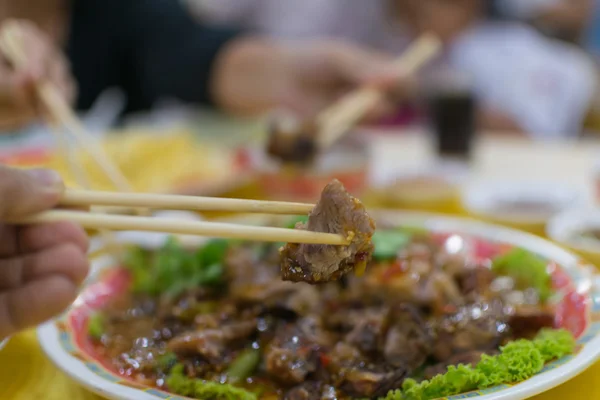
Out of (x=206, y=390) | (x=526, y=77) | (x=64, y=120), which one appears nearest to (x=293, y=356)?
(x=206, y=390)

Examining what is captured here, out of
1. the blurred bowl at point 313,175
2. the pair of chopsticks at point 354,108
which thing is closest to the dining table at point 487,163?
the blurred bowl at point 313,175

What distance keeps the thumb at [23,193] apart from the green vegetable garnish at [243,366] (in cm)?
65

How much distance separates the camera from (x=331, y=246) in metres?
1.40

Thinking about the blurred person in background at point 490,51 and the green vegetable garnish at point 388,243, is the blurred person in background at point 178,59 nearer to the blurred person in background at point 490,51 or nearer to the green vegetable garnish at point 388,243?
the blurred person in background at point 490,51

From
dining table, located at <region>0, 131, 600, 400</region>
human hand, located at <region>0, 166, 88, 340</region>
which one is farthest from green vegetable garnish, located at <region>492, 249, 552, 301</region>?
human hand, located at <region>0, 166, 88, 340</region>

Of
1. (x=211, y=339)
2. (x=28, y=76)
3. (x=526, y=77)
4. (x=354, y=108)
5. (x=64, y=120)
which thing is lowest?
(x=526, y=77)

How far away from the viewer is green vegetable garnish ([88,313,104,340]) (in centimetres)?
185

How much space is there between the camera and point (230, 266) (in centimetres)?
216

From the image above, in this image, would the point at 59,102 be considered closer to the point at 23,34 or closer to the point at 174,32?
the point at 23,34

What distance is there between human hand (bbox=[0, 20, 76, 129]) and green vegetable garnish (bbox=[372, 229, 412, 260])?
5.16ft

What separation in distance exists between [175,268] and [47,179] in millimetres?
823

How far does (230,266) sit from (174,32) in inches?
153

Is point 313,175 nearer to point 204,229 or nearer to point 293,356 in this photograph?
point 293,356

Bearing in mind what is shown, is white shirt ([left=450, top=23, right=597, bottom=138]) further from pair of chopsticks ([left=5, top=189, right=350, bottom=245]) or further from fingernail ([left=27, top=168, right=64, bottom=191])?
fingernail ([left=27, top=168, right=64, bottom=191])
